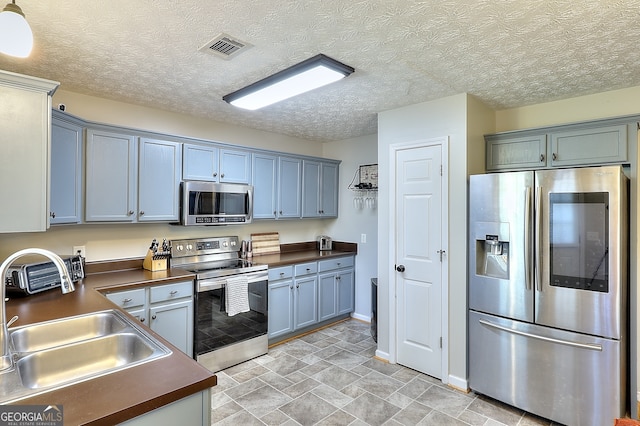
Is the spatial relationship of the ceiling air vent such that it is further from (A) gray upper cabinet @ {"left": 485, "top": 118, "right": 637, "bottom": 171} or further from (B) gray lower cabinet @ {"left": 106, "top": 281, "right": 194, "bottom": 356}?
(A) gray upper cabinet @ {"left": 485, "top": 118, "right": 637, "bottom": 171}

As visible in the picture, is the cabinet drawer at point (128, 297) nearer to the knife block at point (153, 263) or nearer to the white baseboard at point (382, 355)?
the knife block at point (153, 263)

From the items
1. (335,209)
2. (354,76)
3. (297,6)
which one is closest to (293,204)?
(335,209)

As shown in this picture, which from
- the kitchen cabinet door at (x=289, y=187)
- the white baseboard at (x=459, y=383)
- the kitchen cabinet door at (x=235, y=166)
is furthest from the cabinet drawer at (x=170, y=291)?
the white baseboard at (x=459, y=383)

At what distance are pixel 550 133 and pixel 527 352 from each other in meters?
1.75

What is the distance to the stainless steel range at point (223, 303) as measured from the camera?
307cm

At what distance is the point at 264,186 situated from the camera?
4.01 metres

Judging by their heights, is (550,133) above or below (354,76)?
below

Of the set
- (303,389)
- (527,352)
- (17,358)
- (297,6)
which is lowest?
(303,389)

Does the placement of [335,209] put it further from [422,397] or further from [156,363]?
[156,363]

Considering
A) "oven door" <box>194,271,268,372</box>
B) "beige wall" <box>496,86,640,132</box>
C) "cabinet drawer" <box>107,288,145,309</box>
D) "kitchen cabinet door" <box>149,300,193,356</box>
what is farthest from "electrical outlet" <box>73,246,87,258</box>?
"beige wall" <box>496,86,640,132</box>

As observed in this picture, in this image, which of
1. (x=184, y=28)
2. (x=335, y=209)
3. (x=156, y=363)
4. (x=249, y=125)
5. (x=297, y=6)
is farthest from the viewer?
(x=335, y=209)

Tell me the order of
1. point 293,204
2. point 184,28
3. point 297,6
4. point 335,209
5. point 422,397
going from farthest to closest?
point 335,209
point 293,204
point 422,397
point 184,28
point 297,6

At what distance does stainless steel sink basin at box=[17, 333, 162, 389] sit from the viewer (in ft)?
4.53

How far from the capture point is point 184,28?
1.83 m
